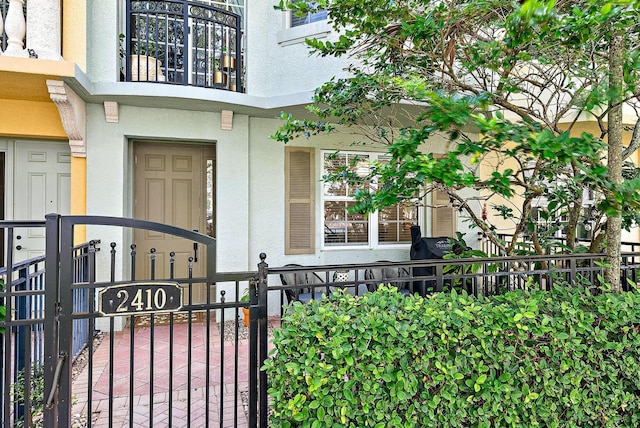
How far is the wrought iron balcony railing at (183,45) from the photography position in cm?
482

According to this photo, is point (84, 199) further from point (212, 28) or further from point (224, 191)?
point (212, 28)

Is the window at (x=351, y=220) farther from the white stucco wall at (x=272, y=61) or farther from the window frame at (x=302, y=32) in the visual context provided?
the window frame at (x=302, y=32)

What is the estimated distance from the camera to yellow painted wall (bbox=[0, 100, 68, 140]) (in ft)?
14.8

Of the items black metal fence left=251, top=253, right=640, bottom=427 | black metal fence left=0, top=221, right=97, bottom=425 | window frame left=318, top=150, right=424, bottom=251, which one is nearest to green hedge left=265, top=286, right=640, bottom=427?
black metal fence left=251, top=253, right=640, bottom=427

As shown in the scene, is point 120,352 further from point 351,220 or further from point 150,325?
point 351,220

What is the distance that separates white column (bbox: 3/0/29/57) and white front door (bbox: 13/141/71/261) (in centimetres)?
130

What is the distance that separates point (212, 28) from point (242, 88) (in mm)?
851

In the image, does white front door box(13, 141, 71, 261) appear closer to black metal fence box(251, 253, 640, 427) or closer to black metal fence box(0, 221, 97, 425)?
black metal fence box(0, 221, 97, 425)

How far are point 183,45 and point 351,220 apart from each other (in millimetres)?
3392

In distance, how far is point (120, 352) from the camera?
13.4 ft

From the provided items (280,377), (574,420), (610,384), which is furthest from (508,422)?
(280,377)

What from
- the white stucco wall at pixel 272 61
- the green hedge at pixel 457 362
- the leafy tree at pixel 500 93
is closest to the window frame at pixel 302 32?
the white stucco wall at pixel 272 61

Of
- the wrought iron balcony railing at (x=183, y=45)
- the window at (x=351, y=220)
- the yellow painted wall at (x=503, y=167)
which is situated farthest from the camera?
the yellow painted wall at (x=503, y=167)

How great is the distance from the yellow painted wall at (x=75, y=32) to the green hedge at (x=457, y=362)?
14.2 ft
